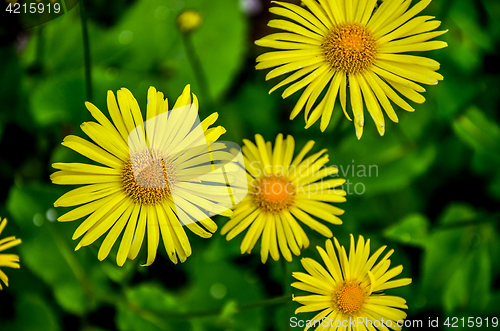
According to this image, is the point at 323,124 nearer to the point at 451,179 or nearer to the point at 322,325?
the point at 322,325

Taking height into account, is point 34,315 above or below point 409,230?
below

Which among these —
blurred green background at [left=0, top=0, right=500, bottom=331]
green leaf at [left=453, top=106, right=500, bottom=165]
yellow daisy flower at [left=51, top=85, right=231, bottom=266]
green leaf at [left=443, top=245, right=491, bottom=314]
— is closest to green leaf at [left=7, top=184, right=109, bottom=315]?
blurred green background at [left=0, top=0, right=500, bottom=331]

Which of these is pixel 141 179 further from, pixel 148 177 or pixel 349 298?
pixel 349 298

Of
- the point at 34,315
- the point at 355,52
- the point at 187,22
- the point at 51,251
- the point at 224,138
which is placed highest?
the point at 187,22

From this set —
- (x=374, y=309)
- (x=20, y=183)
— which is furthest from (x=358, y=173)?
(x=20, y=183)

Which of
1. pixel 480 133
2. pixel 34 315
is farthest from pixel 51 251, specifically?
pixel 480 133

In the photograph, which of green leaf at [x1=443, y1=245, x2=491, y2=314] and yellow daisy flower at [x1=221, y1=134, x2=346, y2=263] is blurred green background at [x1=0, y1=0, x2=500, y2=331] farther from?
yellow daisy flower at [x1=221, y1=134, x2=346, y2=263]

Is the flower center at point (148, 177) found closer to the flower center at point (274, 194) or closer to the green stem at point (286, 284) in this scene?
the flower center at point (274, 194)
